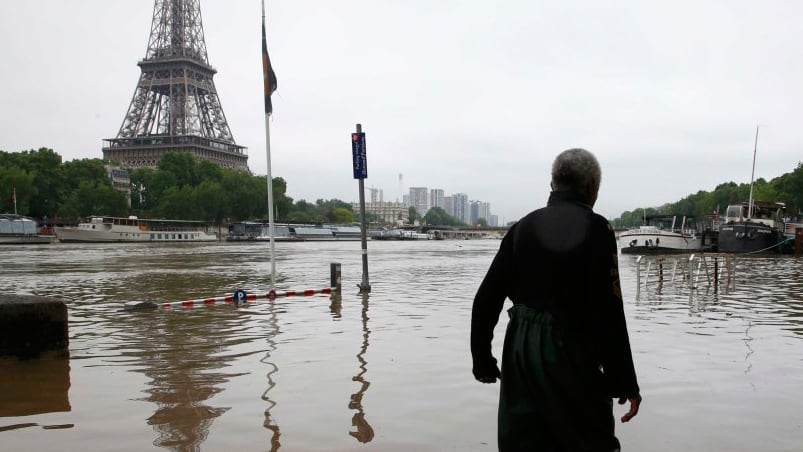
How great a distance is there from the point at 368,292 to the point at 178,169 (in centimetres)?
10240

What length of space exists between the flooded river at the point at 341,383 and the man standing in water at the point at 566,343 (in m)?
1.94

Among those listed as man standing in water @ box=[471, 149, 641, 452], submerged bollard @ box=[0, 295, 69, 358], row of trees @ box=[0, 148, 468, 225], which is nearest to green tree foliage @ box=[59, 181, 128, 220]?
row of trees @ box=[0, 148, 468, 225]

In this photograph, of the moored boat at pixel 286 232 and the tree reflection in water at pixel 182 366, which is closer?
the tree reflection in water at pixel 182 366

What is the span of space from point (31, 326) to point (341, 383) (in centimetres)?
393

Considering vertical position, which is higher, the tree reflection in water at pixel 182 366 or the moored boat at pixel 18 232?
the moored boat at pixel 18 232

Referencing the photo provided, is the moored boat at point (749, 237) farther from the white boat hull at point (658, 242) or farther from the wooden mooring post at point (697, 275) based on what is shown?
the wooden mooring post at point (697, 275)

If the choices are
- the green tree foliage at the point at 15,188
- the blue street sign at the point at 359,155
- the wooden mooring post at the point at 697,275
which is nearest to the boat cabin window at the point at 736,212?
the wooden mooring post at the point at 697,275

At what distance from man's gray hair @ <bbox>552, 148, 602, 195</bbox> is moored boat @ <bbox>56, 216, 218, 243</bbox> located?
8232 cm

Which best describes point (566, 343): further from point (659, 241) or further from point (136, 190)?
point (136, 190)

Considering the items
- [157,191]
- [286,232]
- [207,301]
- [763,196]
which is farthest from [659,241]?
[157,191]

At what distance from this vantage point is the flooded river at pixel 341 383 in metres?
4.96

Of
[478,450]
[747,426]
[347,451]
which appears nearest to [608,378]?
[478,450]

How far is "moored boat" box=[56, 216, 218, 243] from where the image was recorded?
78.1 metres

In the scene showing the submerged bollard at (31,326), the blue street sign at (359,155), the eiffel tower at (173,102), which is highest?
the eiffel tower at (173,102)
